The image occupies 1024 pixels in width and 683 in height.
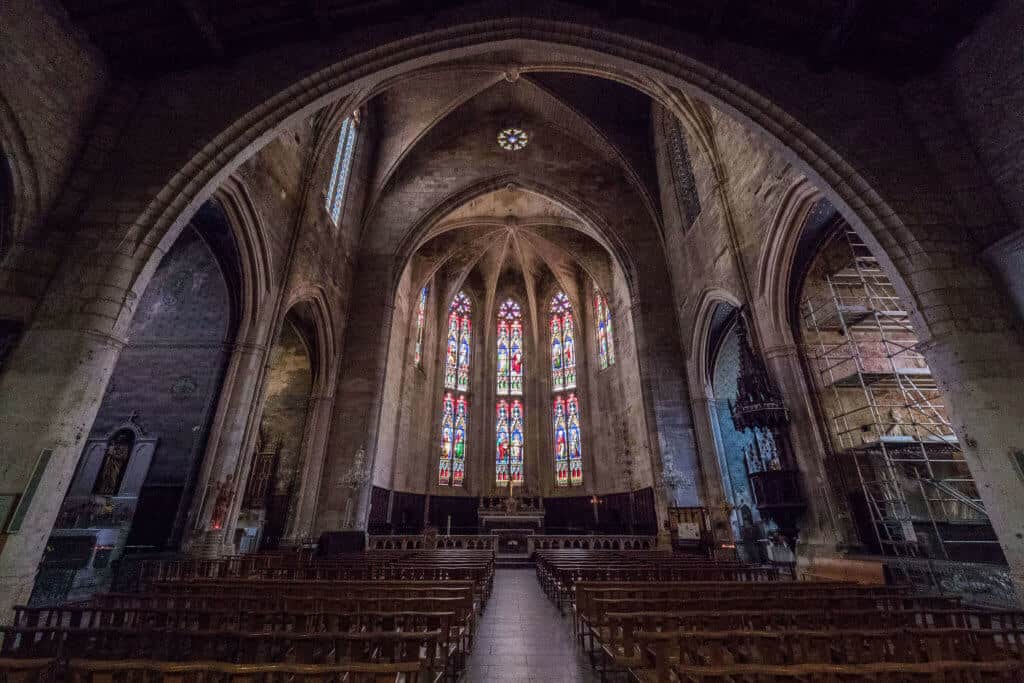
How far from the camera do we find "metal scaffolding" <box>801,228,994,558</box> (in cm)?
788

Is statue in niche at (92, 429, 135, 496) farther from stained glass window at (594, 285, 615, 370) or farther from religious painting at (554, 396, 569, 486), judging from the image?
stained glass window at (594, 285, 615, 370)

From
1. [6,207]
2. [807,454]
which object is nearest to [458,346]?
[807,454]

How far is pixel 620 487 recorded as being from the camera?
17.7m

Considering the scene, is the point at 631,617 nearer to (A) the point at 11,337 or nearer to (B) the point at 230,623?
(B) the point at 230,623

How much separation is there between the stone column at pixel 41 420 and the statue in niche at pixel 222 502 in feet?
11.7

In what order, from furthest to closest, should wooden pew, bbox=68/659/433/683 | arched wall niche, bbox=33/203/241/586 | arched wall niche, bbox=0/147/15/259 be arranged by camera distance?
1. arched wall niche, bbox=33/203/241/586
2. arched wall niche, bbox=0/147/15/259
3. wooden pew, bbox=68/659/433/683

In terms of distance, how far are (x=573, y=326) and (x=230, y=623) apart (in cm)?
2077

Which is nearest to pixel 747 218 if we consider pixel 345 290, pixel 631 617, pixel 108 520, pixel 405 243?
pixel 631 617

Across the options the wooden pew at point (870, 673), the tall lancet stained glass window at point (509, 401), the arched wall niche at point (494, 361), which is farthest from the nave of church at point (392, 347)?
the tall lancet stained glass window at point (509, 401)

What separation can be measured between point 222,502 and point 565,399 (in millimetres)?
16327

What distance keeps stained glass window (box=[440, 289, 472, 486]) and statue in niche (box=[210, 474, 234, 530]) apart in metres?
12.2

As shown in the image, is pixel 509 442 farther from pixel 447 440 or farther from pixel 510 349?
pixel 510 349

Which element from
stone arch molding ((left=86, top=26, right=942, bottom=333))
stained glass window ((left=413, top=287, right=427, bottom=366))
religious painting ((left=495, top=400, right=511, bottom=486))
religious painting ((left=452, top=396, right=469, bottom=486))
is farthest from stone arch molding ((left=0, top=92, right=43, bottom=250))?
Result: religious painting ((left=495, top=400, right=511, bottom=486))

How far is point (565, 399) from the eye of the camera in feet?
72.8
